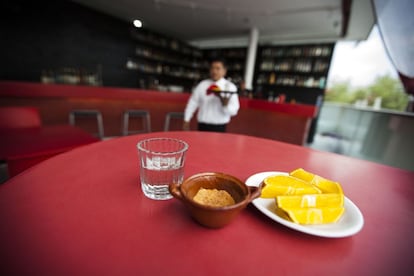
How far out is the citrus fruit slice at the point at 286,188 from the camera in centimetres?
46

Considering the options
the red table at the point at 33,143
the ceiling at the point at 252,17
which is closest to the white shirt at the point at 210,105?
the red table at the point at 33,143

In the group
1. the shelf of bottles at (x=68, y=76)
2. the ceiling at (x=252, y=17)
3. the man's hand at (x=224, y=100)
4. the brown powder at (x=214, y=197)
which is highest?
the ceiling at (x=252, y=17)

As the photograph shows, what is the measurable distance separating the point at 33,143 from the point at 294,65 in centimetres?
628

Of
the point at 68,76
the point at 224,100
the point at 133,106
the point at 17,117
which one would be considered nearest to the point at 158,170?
the point at 17,117

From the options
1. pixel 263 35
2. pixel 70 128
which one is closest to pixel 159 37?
pixel 263 35

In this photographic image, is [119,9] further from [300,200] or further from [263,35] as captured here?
[300,200]

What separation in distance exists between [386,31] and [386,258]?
2.30 meters

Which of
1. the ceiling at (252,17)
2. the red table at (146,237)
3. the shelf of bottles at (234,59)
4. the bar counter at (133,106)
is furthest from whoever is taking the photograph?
the shelf of bottles at (234,59)

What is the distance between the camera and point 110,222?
1.31 ft

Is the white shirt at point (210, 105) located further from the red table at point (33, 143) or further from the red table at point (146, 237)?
the red table at point (146, 237)

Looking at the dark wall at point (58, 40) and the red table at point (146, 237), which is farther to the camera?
the dark wall at point (58, 40)

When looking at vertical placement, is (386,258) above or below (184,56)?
below

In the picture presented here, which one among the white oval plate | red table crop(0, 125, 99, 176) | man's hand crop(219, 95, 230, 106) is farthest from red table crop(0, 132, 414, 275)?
man's hand crop(219, 95, 230, 106)

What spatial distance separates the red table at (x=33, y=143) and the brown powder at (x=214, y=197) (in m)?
0.99
